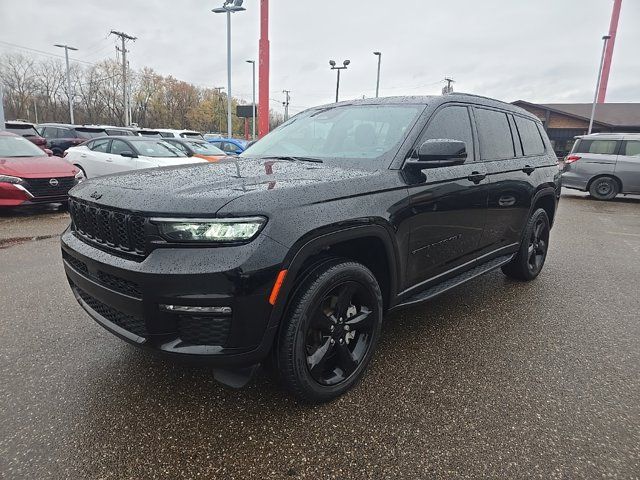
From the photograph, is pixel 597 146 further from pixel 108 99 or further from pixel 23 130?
pixel 108 99

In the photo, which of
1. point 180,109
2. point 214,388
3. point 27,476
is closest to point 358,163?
point 214,388

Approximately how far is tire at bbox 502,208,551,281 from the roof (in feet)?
110

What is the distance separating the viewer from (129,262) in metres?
1.99

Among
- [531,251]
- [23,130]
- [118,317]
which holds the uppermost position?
[23,130]

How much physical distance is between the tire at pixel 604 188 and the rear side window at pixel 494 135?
10864 mm

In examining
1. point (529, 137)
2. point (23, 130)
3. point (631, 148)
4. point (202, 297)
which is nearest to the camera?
point (202, 297)

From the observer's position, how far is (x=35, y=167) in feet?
25.4

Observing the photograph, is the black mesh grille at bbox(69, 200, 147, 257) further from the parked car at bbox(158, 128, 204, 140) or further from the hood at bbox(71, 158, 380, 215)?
the parked car at bbox(158, 128, 204, 140)

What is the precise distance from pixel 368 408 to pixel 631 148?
537 inches

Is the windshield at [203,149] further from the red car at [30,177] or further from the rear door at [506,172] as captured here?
the rear door at [506,172]

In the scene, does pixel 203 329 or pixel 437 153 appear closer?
pixel 203 329

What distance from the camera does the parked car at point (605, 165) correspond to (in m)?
12.1

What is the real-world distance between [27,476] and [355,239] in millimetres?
1885

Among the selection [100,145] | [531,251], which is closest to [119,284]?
[531,251]
